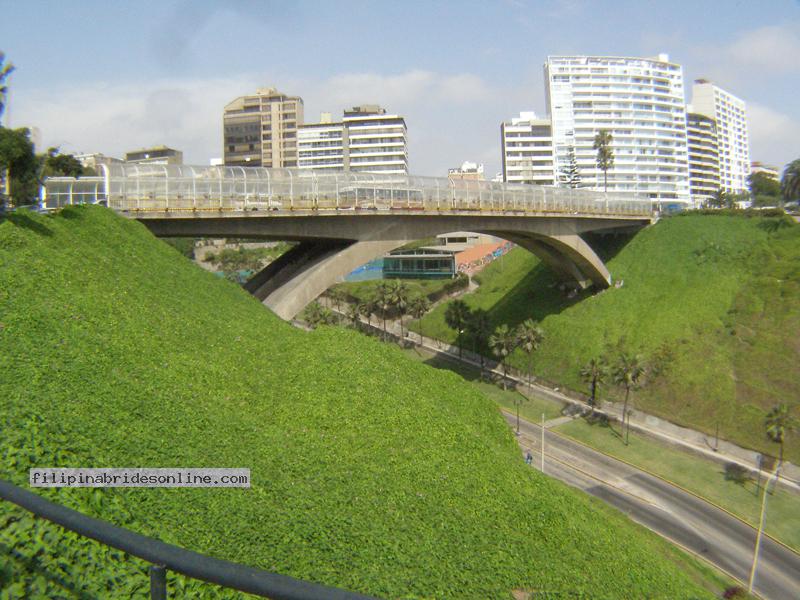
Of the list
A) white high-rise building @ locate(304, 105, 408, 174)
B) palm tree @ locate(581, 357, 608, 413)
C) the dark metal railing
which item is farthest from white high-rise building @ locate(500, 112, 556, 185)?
the dark metal railing

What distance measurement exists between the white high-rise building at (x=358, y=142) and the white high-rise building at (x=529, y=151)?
30.4 metres

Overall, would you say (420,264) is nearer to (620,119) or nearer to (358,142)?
(358,142)

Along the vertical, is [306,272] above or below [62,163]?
below

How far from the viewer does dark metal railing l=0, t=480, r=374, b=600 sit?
10.3ft

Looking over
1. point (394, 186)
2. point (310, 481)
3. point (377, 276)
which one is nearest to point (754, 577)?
point (310, 481)

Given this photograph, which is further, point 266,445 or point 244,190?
point 244,190

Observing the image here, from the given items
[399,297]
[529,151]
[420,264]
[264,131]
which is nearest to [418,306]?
[399,297]

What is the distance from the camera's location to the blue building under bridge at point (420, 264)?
320ft

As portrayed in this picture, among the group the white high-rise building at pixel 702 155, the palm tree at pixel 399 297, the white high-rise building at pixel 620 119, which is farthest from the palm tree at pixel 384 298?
the white high-rise building at pixel 702 155

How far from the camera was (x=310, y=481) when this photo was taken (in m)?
18.2

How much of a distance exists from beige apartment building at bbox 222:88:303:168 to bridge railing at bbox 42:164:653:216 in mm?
115071

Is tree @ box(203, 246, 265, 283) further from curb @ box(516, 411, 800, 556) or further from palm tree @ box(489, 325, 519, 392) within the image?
curb @ box(516, 411, 800, 556)

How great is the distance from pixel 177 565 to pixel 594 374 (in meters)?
52.4

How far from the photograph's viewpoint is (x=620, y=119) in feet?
509
